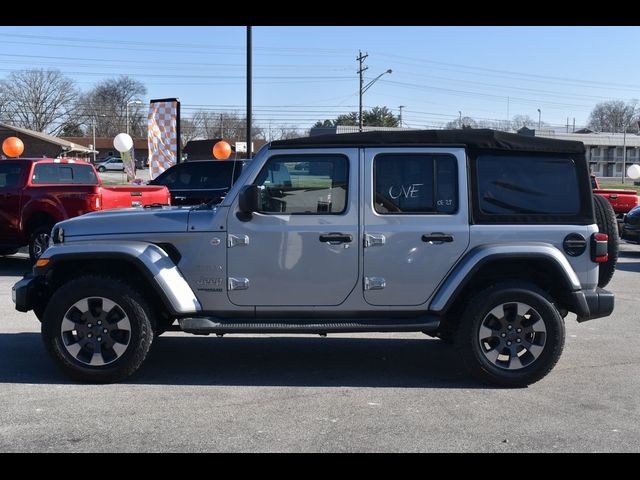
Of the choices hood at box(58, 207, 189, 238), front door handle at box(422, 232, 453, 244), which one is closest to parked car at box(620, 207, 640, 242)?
front door handle at box(422, 232, 453, 244)

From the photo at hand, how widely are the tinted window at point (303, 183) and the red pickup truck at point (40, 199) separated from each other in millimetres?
7224

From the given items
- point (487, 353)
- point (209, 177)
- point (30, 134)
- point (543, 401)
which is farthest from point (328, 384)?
point (30, 134)

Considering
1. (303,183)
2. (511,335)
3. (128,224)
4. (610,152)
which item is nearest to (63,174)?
(128,224)

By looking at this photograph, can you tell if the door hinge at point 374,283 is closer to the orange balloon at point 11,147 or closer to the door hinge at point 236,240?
the door hinge at point 236,240

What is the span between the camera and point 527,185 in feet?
19.6

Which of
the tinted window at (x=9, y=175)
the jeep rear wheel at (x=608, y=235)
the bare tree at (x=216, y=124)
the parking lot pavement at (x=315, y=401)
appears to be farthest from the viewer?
the bare tree at (x=216, y=124)

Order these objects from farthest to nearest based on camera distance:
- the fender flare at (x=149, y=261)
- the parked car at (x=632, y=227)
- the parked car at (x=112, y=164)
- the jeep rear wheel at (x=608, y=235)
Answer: the parked car at (x=112, y=164) → the parked car at (x=632, y=227) → the jeep rear wheel at (x=608, y=235) → the fender flare at (x=149, y=261)

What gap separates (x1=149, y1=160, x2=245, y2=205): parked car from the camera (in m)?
15.6

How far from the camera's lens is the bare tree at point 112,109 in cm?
9731

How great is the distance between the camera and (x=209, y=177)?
51.8ft

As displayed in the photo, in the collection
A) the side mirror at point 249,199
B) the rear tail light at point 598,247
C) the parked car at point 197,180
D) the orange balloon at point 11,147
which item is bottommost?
the rear tail light at point 598,247

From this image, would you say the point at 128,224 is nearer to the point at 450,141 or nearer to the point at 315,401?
the point at 315,401

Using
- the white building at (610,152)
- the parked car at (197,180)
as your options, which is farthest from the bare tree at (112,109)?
the parked car at (197,180)
